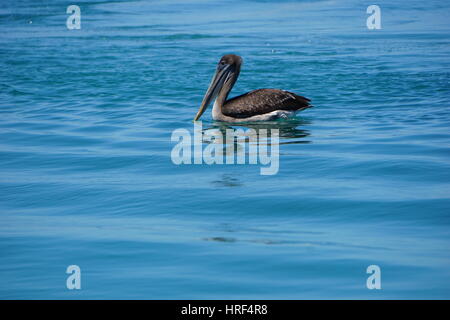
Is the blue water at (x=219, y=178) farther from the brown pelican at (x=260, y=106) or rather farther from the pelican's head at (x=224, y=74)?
the pelican's head at (x=224, y=74)

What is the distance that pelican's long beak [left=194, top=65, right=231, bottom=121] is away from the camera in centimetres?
1185

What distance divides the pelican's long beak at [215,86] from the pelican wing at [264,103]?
44 centimetres

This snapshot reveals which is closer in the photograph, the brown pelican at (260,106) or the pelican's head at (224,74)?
the brown pelican at (260,106)

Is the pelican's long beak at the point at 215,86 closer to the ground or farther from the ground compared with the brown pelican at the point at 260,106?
farther from the ground

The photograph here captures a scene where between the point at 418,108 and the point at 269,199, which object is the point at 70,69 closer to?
the point at 418,108

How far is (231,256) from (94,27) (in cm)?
1634

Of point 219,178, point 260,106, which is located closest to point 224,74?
point 260,106

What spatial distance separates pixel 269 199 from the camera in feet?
23.5

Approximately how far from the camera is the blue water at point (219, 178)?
5410 mm

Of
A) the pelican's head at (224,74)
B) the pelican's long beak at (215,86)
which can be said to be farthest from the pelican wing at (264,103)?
the pelican's head at (224,74)

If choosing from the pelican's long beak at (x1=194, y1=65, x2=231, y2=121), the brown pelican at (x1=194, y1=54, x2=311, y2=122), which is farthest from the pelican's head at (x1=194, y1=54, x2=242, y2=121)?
the brown pelican at (x1=194, y1=54, x2=311, y2=122)
